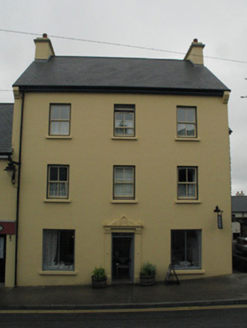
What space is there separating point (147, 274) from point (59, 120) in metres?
7.80

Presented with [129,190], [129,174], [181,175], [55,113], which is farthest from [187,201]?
[55,113]

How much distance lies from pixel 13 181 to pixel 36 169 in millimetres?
1098

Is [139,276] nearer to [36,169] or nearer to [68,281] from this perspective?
[68,281]

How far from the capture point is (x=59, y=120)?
14.2 metres

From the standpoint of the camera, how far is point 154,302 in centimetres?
1052

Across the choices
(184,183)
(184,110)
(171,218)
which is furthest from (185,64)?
(171,218)

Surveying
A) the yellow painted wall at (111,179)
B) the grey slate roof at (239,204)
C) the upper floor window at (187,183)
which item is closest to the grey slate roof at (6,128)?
the yellow painted wall at (111,179)

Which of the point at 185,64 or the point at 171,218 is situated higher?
the point at 185,64

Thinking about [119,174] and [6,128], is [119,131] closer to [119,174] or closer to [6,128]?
[119,174]

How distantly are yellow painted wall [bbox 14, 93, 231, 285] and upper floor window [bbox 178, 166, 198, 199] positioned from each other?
29 cm

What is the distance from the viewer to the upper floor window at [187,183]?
14227mm

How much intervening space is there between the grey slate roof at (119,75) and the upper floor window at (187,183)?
3760 mm

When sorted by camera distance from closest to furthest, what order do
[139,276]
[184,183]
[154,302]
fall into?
[154,302] → [139,276] → [184,183]

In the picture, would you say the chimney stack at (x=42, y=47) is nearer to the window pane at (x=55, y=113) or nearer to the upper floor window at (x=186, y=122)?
the window pane at (x=55, y=113)
